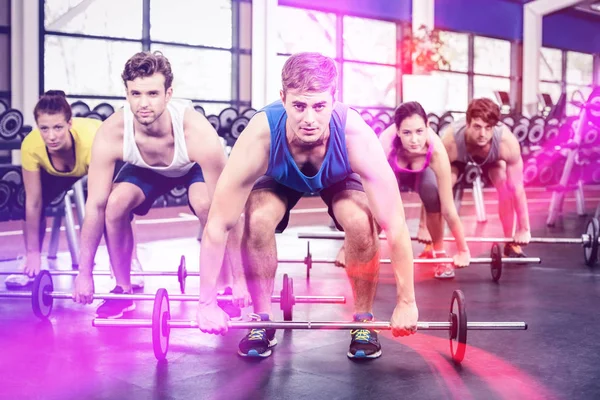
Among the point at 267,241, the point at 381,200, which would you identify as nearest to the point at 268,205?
the point at 267,241

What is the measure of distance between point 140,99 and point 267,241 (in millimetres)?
718

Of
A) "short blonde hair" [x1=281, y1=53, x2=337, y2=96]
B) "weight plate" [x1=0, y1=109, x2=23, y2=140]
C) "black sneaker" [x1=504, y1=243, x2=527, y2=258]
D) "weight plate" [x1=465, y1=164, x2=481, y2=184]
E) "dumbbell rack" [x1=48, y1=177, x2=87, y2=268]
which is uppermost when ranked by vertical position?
"weight plate" [x1=0, y1=109, x2=23, y2=140]

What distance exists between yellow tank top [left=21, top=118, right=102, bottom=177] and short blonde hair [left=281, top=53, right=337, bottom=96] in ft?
4.88

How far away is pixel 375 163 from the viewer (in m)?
1.89

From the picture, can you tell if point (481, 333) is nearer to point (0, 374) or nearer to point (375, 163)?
point (375, 163)

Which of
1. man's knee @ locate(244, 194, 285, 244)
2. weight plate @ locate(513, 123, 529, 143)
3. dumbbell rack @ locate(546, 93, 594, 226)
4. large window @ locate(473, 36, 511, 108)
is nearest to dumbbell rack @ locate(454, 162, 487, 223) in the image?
dumbbell rack @ locate(546, 93, 594, 226)

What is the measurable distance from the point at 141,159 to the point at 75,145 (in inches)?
30.3

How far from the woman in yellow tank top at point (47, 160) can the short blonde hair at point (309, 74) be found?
1.51 m

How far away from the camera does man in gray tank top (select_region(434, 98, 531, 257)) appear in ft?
11.1

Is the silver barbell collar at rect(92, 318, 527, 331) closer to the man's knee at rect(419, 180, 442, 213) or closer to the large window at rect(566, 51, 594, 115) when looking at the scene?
the man's knee at rect(419, 180, 442, 213)

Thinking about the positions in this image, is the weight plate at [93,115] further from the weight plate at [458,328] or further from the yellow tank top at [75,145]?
the weight plate at [458,328]

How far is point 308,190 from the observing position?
205cm

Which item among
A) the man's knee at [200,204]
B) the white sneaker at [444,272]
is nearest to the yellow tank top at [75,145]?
the man's knee at [200,204]

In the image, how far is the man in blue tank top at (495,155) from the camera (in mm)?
3379
